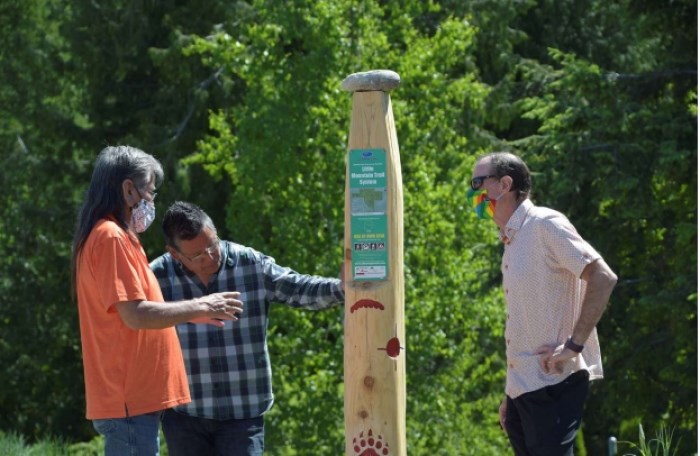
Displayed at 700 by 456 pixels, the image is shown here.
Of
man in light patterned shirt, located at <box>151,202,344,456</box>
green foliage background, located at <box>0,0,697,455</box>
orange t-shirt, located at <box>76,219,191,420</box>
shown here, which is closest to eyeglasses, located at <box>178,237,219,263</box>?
man in light patterned shirt, located at <box>151,202,344,456</box>

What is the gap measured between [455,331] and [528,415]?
9728 millimetres

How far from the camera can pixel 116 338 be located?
177 inches

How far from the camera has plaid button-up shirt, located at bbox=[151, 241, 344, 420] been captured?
5246 mm

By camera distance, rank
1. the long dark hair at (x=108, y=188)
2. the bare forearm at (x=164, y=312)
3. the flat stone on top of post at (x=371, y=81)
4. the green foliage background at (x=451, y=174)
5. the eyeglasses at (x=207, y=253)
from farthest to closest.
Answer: the green foliage background at (x=451, y=174)
the eyeglasses at (x=207, y=253)
the flat stone on top of post at (x=371, y=81)
the long dark hair at (x=108, y=188)
the bare forearm at (x=164, y=312)

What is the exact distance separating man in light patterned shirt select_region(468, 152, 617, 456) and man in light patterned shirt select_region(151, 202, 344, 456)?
81 cm

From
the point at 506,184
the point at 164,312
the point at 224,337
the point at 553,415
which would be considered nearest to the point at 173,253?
the point at 224,337

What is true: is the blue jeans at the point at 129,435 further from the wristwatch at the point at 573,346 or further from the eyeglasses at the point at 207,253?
the wristwatch at the point at 573,346

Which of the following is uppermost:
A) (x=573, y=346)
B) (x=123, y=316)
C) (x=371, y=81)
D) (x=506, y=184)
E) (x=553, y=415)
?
(x=371, y=81)

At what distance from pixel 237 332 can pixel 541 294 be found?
1.28 metres

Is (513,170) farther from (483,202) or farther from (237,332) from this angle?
(237,332)

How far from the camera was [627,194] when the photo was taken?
47.8 ft

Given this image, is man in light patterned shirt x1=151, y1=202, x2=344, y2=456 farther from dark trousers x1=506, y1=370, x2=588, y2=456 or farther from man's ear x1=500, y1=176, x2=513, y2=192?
dark trousers x1=506, y1=370, x2=588, y2=456

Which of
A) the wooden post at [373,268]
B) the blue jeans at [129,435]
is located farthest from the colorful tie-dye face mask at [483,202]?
the blue jeans at [129,435]

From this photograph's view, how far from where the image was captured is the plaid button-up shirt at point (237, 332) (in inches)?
207
